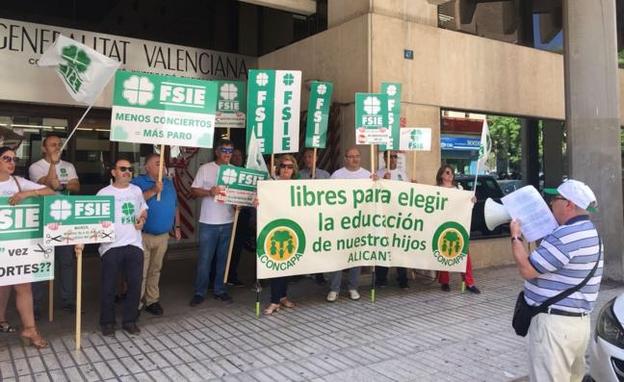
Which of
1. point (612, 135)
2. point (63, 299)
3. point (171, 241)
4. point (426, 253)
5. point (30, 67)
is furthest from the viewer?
point (171, 241)

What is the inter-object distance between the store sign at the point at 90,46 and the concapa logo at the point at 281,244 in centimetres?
499

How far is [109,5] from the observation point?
32.4ft

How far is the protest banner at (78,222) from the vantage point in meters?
4.59

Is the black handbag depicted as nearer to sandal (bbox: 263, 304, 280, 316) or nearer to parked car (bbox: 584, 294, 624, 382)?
parked car (bbox: 584, 294, 624, 382)

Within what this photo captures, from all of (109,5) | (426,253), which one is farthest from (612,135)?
(109,5)

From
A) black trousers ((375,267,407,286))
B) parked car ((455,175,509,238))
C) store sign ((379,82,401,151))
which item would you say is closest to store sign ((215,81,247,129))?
store sign ((379,82,401,151))

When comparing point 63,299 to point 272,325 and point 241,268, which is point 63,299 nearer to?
point 272,325

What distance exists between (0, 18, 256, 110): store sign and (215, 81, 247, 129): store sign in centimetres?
297

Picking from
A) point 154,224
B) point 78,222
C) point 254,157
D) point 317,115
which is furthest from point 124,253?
point 317,115

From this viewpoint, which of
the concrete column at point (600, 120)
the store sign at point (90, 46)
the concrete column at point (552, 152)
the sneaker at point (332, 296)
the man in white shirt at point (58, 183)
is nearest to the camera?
the man in white shirt at point (58, 183)

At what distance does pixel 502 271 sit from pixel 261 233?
4.83 meters

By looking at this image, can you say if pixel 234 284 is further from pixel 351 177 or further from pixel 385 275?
pixel 351 177

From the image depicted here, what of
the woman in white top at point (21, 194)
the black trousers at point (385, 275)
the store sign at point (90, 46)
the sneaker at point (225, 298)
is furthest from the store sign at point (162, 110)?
the store sign at point (90, 46)

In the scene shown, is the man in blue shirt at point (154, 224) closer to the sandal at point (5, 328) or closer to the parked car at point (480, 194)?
the sandal at point (5, 328)
